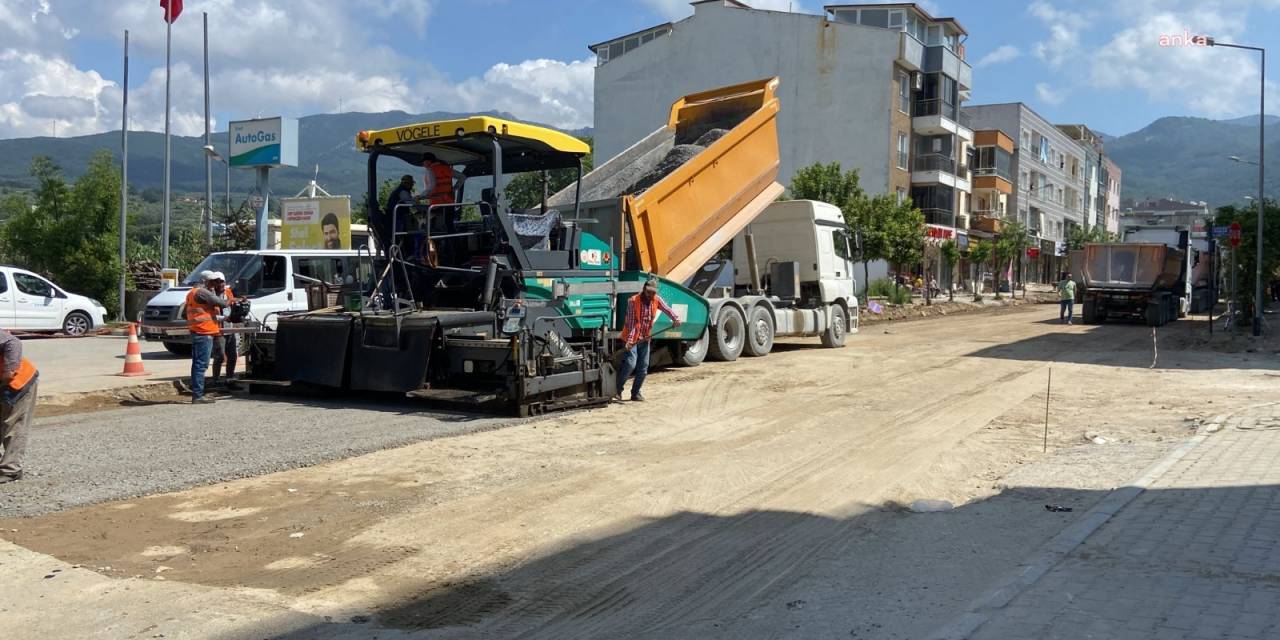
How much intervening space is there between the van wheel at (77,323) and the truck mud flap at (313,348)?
1270 centimetres

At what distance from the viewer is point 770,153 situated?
1596 cm

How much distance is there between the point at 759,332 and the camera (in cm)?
1669

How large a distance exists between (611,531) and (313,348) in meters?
6.08

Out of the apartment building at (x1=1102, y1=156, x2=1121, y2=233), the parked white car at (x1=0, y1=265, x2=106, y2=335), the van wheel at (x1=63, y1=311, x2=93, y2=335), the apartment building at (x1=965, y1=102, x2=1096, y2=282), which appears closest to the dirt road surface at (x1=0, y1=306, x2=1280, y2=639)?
the parked white car at (x1=0, y1=265, x2=106, y2=335)

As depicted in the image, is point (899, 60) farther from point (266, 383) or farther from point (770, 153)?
point (266, 383)

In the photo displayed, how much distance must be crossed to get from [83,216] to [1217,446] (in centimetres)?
2853

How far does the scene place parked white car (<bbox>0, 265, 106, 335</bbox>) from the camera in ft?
65.3

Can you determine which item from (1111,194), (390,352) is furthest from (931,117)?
(1111,194)

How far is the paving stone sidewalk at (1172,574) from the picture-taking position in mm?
4172

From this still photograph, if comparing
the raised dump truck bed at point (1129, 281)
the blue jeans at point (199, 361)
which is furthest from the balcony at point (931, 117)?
the blue jeans at point (199, 361)

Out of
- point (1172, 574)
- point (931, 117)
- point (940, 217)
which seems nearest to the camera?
point (1172, 574)

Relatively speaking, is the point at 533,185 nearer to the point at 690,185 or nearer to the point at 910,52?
the point at 690,185

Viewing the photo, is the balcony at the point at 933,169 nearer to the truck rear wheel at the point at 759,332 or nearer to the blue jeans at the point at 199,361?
the truck rear wheel at the point at 759,332

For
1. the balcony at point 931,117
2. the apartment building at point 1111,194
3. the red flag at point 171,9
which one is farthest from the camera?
the apartment building at point 1111,194
